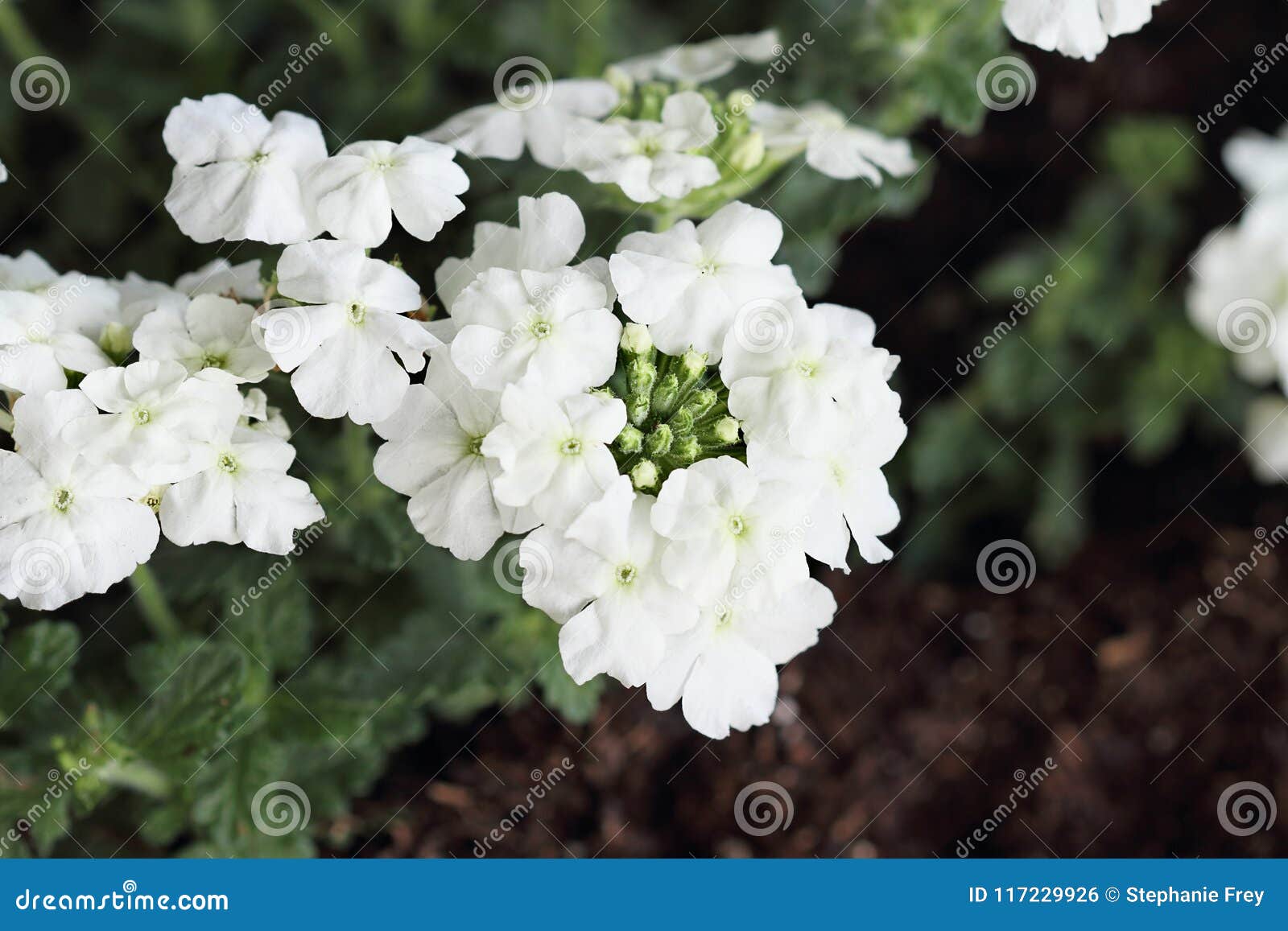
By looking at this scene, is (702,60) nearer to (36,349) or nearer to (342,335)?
(342,335)

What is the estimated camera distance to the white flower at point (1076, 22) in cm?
181

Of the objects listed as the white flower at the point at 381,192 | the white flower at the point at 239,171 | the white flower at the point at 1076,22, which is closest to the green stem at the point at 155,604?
the white flower at the point at 239,171

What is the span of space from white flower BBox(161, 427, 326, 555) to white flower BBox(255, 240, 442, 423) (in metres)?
0.11

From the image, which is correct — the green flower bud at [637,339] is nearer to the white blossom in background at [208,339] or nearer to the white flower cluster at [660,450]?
the white flower cluster at [660,450]

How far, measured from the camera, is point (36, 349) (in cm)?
158

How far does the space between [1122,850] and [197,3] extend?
278 cm

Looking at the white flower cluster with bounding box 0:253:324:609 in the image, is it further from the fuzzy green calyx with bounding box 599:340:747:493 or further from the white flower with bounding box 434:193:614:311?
the fuzzy green calyx with bounding box 599:340:747:493

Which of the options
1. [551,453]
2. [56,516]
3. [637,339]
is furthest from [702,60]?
[56,516]

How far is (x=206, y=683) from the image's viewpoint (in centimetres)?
194

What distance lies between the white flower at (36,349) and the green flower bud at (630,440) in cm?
70

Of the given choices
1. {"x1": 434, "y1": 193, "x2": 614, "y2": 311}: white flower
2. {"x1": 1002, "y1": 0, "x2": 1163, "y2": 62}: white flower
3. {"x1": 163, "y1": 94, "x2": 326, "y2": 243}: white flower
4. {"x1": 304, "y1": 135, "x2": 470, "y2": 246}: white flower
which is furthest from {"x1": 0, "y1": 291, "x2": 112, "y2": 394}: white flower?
{"x1": 1002, "y1": 0, "x2": 1163, "y2": 62}: white flower

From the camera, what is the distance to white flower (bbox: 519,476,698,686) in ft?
4.89
